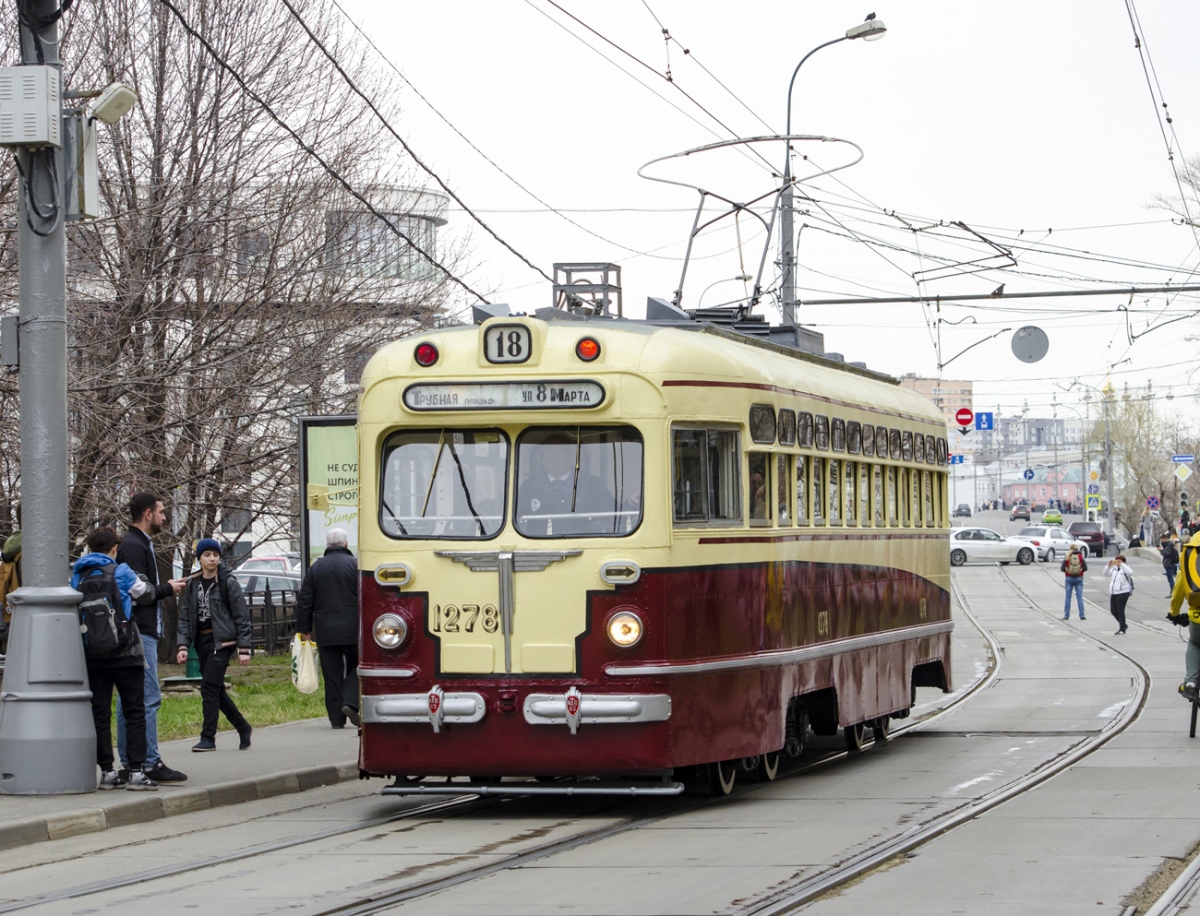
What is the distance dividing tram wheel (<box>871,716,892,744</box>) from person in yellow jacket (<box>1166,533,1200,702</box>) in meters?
2.42

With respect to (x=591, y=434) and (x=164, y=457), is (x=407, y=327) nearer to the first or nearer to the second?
(x=164, y=457)

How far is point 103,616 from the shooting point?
11.3 meters

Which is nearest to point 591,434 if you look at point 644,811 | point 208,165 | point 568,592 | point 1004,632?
point 568,592

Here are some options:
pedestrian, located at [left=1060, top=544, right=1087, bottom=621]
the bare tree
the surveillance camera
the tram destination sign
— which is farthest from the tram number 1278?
pedestrian, located at [left=1060, top=544, right=1087, bottom=621]

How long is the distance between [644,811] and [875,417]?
4.47m

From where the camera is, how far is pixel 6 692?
37.7 ft

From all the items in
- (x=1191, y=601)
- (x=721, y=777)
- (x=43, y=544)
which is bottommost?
(x=721, y=777)

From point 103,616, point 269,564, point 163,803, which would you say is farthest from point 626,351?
point 269,564

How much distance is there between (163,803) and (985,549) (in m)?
54.6

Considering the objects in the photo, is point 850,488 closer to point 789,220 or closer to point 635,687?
point 635,687

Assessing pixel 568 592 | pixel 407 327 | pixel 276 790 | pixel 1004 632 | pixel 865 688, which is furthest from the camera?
pixel 1004 632

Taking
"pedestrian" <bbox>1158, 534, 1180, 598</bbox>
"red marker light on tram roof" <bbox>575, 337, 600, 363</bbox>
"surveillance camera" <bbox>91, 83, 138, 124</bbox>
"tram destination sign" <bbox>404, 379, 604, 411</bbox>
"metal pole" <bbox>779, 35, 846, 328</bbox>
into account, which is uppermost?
"metal pole" <bbox>779, 35, 846, 328</bbox>

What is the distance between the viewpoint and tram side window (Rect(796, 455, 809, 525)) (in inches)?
473

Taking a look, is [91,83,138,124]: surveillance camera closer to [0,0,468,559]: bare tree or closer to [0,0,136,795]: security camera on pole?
[0,0,136,795]: security camera on pole
